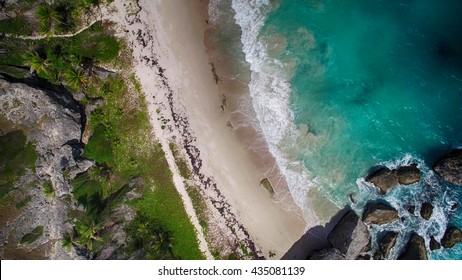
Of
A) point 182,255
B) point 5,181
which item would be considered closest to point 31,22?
point 5,181

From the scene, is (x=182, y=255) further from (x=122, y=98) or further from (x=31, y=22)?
(x=31, y=22)

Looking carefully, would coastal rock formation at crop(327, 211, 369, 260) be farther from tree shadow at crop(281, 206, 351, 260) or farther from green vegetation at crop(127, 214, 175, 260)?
green vegetation at crop(127, 214, 175, 260)

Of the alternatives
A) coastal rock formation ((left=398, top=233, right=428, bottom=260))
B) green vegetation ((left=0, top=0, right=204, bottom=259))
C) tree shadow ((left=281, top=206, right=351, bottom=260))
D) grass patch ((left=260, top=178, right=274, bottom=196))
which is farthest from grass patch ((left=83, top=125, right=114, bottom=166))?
coastal rock formation ((left=398, top=233, right=428, bottom=260))

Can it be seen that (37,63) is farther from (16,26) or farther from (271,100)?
(271,100)

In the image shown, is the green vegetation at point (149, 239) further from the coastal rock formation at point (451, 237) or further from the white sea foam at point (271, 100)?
the coastal rock formation at point (451, 237)

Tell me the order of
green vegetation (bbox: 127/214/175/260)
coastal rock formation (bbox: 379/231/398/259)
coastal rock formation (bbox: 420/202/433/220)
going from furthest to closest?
coastal rock formation (bbox: 420/202/433/220) < coastal rock formation (bbox: 379/231/398/259) < green vegetation (bbox: 127/214/175/260)

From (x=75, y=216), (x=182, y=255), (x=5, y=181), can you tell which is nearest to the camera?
(x=5, y=181)
